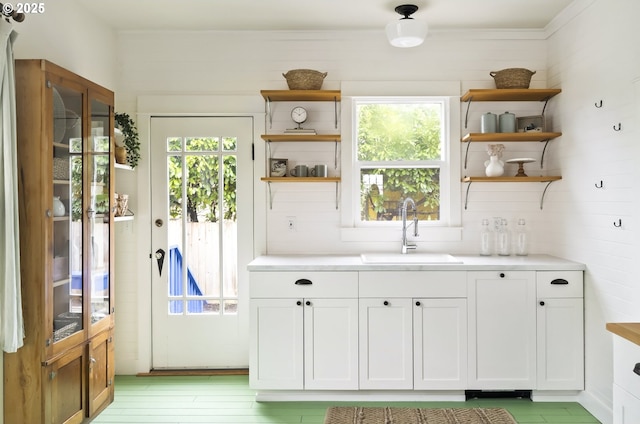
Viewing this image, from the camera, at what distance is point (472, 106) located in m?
3.78

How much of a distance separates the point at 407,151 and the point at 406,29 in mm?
948

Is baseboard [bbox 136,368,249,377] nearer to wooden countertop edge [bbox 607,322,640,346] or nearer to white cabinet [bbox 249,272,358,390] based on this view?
white cabinet [bbox 249,272,358,390]

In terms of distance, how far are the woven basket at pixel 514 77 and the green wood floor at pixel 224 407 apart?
88.3 inches

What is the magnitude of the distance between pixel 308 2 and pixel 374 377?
8.35 ft

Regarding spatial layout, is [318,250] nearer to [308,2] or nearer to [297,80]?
[297,80]

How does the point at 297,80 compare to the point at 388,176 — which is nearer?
the point at 297,80

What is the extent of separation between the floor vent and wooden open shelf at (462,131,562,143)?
1.79 m

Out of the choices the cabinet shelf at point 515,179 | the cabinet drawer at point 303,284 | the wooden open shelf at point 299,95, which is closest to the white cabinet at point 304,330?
the cabinet drawer at point 303,284

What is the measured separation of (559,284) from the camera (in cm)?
317

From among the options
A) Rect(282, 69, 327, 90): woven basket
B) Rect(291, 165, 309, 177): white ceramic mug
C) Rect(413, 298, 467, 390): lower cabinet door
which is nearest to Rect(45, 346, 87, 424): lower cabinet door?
Rect(291, 165, 309, 177): white ceramic mug

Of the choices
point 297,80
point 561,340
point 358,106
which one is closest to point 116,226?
point 297,80

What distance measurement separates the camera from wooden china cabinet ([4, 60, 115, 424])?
2.42 meters

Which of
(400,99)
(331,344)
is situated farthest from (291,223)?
(400,99)

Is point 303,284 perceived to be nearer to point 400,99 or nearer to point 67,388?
point 67,388
